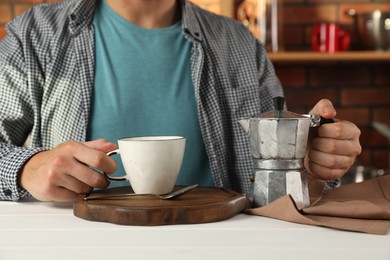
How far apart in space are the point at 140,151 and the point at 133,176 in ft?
0.16

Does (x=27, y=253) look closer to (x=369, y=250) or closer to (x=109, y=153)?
(x=109, y=153)

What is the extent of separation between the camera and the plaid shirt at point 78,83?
134cm

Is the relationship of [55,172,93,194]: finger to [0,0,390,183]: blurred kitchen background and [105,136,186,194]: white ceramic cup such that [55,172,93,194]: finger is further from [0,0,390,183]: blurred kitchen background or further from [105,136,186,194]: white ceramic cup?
[0,0,390,183]: blurred kitchen background

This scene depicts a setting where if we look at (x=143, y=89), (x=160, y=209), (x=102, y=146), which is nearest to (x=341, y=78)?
(x=143, y=89)

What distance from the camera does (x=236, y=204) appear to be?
0.87m

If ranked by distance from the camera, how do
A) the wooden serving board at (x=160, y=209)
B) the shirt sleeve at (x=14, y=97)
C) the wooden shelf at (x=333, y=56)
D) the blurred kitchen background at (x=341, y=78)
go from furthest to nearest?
the blurred kitchen background at (x=341, y=78)
the wooden shelf at (x=333, y=56)
the shirt sleeve at (x=14, y=97)
the wooden serving board at (x=160, y=209)

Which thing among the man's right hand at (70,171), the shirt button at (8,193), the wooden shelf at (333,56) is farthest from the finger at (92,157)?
the wooden shelf at (333,56)

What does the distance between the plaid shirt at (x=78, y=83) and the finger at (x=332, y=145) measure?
424mm

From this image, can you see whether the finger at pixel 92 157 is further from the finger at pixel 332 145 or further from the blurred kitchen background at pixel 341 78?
the blurred kitchen background at pixel 341 78

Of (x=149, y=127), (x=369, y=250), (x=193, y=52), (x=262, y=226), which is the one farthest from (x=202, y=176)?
(x=369, y=250)

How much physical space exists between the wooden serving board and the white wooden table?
1 centimetres

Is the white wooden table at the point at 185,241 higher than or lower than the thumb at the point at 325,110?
lower

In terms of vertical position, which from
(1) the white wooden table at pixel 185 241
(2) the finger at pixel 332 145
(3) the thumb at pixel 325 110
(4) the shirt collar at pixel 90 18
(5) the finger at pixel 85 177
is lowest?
(1) the white wooden table at pixel 185 241

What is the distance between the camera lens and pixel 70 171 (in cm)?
92
